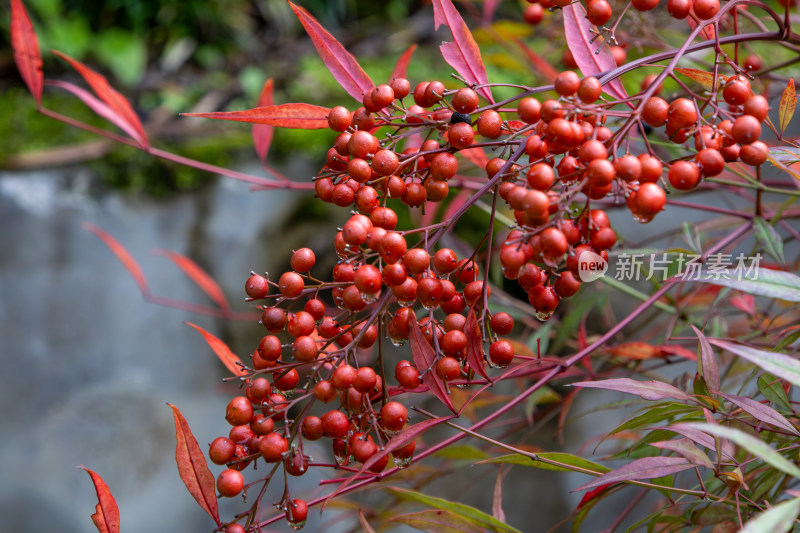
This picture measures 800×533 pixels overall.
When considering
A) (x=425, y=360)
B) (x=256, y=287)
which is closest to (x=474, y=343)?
(x=425, y=360)

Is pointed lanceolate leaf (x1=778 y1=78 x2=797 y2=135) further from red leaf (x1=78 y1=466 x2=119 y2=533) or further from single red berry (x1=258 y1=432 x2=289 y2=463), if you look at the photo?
red leaf (x1=78 y1=466 x2=119 y2=533)

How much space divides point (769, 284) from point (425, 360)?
188 millimetres

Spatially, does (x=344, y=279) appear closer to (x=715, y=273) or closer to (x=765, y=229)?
(x=715, y=273)

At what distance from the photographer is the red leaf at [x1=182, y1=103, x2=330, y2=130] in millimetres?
392

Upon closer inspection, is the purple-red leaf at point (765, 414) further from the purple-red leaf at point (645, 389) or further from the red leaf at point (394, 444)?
the red leaf at point (394, 444)

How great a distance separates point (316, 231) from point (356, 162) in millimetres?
749

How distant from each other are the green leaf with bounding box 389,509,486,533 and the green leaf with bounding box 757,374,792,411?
207mm

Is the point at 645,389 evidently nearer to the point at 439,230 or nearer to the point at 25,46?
the point at 439,230

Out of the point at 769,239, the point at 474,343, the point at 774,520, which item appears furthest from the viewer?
the point at 769,239

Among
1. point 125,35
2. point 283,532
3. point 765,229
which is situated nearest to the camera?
point 765,229

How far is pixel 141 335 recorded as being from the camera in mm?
1057

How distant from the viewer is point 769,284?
1.09 feet

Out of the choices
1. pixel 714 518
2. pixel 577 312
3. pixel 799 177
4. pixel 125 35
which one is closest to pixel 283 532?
pixel 577 312

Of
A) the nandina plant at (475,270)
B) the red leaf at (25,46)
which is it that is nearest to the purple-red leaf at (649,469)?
the nandina plant at (475,270)
